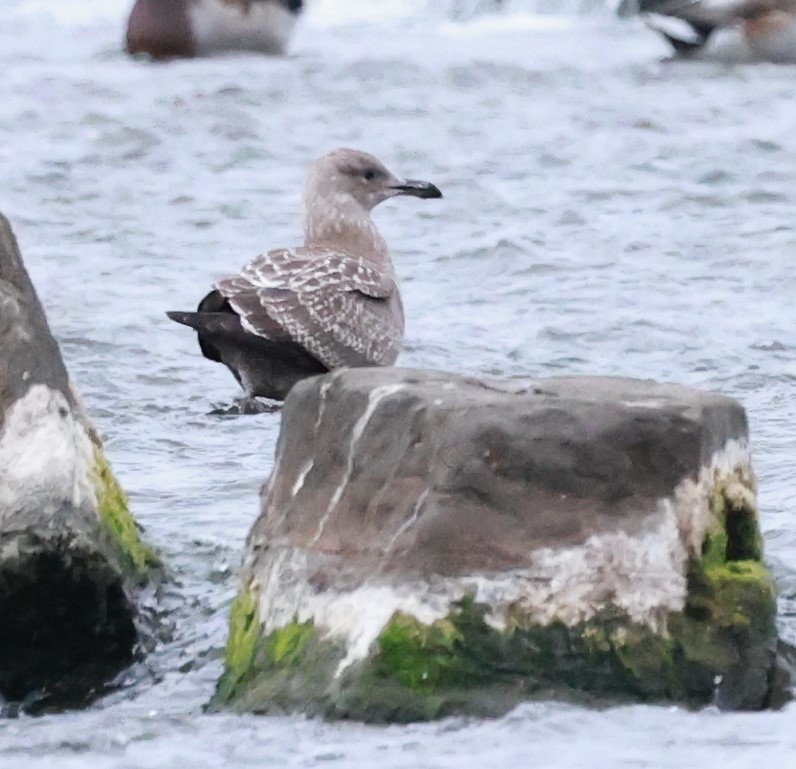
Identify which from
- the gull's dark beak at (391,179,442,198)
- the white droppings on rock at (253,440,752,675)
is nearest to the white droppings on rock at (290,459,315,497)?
the white droppings on rock at (253,440,752,675)

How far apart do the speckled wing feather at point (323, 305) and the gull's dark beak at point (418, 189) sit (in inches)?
27.0

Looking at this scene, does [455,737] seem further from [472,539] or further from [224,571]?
[224,571]

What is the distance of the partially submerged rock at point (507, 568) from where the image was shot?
4.11 m

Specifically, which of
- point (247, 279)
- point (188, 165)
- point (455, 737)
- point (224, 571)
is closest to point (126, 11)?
point (188, 165)

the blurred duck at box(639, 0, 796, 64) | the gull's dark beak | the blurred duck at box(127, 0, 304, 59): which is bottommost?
the blurred duck at box(127, 0, 304, 59)

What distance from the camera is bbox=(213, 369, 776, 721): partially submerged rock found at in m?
4.11

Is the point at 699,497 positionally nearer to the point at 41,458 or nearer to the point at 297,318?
the point at 41,458

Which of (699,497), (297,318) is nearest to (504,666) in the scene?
(699,497)

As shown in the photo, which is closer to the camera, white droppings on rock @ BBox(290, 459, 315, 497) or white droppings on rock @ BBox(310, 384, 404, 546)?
white droppings on rock @ BBox(310, 384, 404, 546)

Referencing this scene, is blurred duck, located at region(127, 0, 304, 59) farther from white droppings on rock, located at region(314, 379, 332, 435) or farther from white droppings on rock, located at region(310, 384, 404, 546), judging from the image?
white droppings on rock, located at region(310, 384, 404, 546)

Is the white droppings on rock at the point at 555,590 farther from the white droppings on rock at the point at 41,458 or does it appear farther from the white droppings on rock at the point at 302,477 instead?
the white droppings on rock at the point at 41,458

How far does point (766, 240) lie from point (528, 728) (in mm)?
6935

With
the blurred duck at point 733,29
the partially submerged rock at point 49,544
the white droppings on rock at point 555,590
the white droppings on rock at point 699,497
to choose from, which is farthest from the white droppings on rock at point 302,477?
the blurred duck at point 733,29

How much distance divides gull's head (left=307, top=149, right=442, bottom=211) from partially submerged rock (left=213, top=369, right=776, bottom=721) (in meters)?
4.69
